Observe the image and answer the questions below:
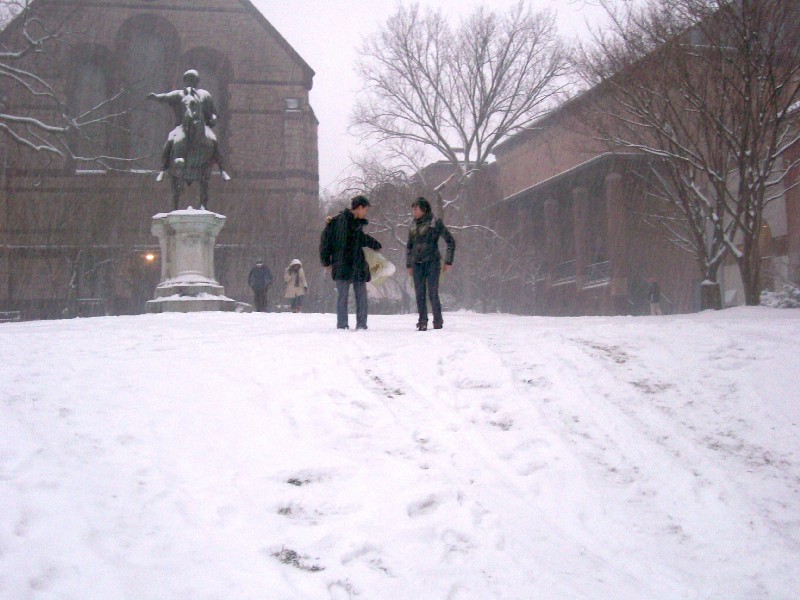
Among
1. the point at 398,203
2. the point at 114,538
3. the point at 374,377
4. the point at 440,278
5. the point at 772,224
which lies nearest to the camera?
the point at 114,538

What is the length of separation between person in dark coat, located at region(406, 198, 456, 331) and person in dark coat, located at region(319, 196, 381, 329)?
59 centimetres

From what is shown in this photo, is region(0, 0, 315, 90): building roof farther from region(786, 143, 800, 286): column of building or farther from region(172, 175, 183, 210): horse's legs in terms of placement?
region(786, 143, 800, 286): column of building

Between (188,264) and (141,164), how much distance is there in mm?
19103

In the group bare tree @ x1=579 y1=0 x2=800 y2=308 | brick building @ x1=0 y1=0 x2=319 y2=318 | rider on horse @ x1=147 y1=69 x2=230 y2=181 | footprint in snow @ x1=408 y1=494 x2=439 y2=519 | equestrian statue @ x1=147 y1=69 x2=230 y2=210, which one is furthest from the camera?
brick building @ x1=0 y1=0 x2=319 y2=318

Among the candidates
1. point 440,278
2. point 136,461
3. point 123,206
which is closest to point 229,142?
point 123,206

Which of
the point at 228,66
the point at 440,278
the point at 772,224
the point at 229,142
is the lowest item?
the point at 440,278

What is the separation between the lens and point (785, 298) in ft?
56.1

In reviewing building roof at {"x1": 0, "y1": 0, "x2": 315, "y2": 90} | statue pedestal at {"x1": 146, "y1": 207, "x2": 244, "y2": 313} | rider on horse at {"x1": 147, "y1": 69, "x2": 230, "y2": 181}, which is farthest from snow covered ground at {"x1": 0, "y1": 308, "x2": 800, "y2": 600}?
building roof at {"x1": 0, "y1": 0, "x2": 315, "y2": 90}

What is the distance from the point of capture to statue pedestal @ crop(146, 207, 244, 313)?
51.5ft

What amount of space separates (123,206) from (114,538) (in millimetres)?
29783

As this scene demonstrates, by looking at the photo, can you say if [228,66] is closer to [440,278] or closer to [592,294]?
[592,294]

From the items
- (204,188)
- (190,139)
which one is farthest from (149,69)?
(204,188)

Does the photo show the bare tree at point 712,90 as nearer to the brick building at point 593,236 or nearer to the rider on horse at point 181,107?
the rider on horse at point 181,107

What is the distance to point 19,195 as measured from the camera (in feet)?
102
